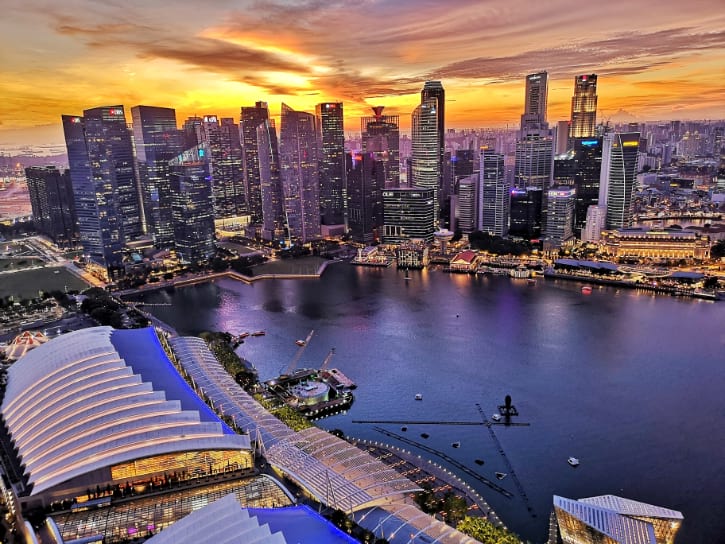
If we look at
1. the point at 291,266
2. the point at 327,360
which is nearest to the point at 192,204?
the point at 291,266

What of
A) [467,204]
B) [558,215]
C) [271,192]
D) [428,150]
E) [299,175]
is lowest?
[558,215]

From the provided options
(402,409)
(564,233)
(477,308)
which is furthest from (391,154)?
(402,409)

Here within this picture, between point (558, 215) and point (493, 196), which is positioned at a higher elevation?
point (493, 196)

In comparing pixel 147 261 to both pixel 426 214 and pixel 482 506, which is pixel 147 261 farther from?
pixel 482 506

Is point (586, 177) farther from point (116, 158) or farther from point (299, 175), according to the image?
point (116, 158)

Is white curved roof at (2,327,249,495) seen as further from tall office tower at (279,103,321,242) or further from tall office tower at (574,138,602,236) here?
tall office tower at (574,138,602,236)

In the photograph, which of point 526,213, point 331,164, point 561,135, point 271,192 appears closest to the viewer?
point 526,213

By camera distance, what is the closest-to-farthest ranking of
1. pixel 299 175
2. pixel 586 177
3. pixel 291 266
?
pixel 291 266 → pixel 299 175 → pixel 586 177
